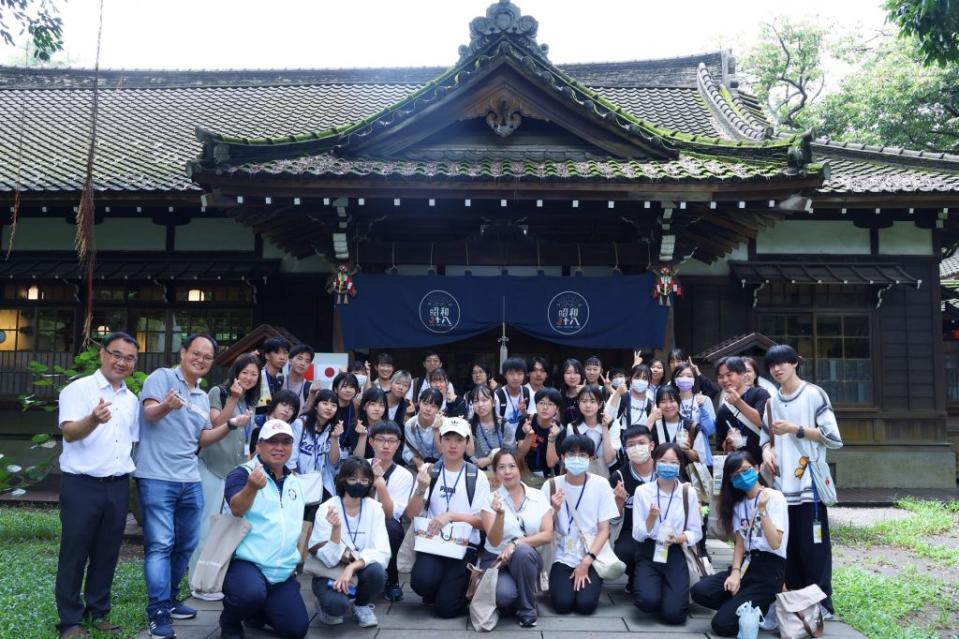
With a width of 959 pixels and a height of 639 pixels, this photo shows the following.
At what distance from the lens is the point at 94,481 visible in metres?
4.57

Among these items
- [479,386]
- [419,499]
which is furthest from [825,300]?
[419,499]

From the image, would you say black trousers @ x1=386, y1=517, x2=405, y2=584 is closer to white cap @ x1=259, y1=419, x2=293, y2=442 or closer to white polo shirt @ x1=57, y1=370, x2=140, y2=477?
white cap @ x1=259, y1=419, x2=293, y2=442

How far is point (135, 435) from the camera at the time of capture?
4.86 m

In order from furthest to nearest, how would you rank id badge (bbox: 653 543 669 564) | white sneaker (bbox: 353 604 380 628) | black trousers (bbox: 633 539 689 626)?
id badge (bbox: 653 543 669 564) → black trousers (bbox: 633 539 689 626) → white sneaker (bbox: 353 604 380 628)

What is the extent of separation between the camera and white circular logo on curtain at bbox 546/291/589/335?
905cm

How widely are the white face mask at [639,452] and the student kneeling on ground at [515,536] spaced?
818 mm

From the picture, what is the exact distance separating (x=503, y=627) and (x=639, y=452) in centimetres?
173

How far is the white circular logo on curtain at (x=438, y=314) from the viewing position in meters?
9.09

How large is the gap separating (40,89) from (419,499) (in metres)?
16.8

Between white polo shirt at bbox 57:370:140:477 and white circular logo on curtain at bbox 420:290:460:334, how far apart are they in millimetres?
4663

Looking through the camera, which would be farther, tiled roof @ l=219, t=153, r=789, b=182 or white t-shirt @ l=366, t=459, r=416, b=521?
tiled roof @ l=219, t=153, r=789, b=182

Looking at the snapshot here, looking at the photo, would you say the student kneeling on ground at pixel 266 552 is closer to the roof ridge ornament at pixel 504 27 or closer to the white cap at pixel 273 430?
the white cap at pixel 273 430

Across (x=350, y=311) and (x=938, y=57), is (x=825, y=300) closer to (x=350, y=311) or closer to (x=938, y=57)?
(x=938, y=57)

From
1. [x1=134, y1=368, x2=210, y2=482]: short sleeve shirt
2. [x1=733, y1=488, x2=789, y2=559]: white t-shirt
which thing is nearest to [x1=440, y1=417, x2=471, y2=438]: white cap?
[x1=134, y1=368, x2=210, y2=482]: short sleeve shirt
